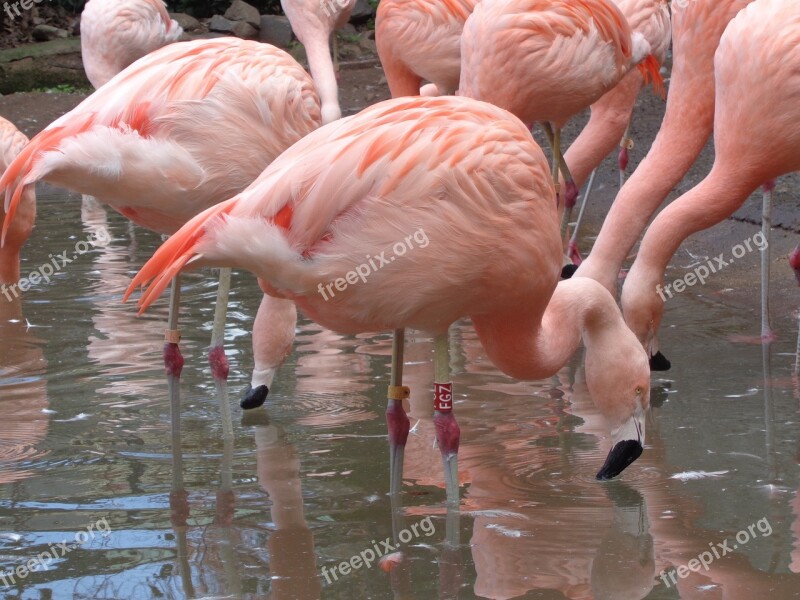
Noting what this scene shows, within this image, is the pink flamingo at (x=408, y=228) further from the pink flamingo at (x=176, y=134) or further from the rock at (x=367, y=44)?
the rock at (x=367, y=44)

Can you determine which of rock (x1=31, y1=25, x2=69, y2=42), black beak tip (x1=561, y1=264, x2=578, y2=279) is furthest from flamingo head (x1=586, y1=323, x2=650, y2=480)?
rock (x1=31, y1=25, x2=69, y2=42)

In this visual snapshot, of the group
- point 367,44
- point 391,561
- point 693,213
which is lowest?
point 391,561

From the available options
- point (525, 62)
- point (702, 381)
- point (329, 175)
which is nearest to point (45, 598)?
point (329, 175)

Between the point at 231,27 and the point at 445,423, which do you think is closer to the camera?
the point at 445,423

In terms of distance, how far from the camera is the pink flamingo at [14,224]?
5.80 metres

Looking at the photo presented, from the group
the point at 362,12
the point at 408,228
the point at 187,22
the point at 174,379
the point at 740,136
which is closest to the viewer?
the point at 408,228

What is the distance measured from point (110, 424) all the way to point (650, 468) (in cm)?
182

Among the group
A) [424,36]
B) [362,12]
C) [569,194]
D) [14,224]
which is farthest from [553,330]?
[362,12]

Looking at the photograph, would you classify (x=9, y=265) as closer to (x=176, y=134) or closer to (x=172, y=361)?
(x=172, y=361)

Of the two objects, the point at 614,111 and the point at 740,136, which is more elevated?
the point at 614,111

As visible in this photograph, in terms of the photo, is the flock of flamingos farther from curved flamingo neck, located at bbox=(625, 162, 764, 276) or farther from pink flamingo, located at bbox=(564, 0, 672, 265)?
pink flamingo, located at bbox=(564, 0, 672, 265)

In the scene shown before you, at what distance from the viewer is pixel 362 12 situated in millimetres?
13133

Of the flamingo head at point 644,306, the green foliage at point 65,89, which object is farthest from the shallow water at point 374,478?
the green foliage at point 65,89

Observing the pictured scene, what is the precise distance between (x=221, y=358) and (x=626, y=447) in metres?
1.46
